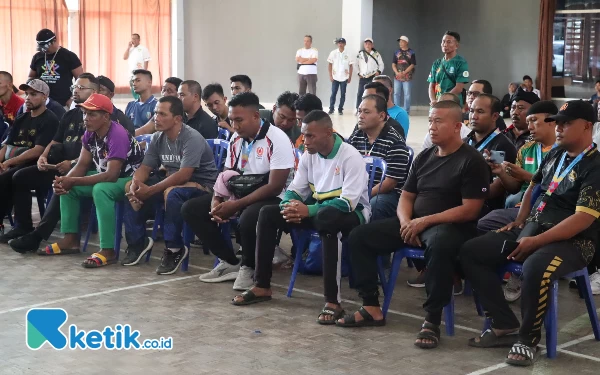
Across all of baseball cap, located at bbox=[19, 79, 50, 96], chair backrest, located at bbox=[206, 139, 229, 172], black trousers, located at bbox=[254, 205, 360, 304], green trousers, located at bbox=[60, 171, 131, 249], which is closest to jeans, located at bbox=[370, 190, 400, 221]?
black trousers, located at bbox=[254, 205, 360, 304]

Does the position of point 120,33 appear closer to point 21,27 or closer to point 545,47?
point 21,27

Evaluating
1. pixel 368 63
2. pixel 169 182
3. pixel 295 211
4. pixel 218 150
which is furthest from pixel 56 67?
pixel 368 63

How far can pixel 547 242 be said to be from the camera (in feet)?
13.5

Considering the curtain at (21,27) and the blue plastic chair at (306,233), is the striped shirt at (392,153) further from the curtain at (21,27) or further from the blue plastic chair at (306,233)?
the curtain at (21,27)

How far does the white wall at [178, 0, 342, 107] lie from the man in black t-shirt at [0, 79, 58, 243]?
1280 cm

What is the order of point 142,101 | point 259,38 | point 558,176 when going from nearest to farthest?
point 558,176
point 142,101
point 259,38

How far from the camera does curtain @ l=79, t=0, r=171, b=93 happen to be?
70.2ft

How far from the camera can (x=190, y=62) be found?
2330 cm

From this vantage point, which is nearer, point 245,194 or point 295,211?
point 295,211

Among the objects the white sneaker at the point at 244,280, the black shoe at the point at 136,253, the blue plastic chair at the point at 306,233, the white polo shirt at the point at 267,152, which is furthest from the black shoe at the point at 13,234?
the blue plastic chair at the point at 306,233

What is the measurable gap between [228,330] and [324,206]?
3.00ft

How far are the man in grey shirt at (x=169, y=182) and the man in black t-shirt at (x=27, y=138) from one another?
4.88 feet

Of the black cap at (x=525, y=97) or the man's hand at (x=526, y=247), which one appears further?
the black cap at (x=525, y=97)

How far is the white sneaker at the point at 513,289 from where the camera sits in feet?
17.1
